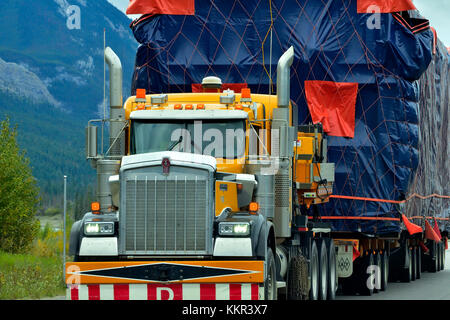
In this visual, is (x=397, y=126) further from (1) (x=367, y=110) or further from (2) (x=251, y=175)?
(2) (x=251, y=175)

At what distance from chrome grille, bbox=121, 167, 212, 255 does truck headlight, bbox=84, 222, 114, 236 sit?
180mm

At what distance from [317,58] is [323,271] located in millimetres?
4344

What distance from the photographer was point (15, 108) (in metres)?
196

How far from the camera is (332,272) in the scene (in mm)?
18906

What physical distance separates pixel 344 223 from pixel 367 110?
2363 mm

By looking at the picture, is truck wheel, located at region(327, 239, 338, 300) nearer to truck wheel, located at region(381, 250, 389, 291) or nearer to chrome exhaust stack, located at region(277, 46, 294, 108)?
truck wheel, located at region(381, 250, 389, 291)

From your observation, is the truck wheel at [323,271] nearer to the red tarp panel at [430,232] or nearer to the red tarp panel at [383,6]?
the red tarp panel at [383,6]

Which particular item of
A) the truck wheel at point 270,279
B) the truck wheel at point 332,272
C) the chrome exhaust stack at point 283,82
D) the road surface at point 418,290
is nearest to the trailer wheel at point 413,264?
the road surface at point 418,290

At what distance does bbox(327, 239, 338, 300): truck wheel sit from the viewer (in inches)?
735

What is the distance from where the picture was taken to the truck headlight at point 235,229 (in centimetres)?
1127

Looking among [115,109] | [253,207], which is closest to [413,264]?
[115,109]

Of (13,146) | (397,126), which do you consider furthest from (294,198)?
(13,146)

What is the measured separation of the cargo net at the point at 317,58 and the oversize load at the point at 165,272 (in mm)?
8252
